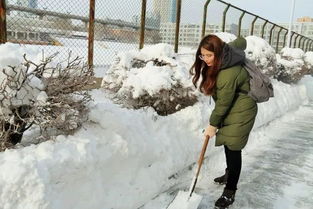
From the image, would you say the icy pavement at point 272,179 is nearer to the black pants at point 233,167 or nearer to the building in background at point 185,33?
the black pants at point 233,167

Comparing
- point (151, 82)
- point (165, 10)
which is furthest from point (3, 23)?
point (165, 10)

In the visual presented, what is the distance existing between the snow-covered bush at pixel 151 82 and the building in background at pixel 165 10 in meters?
3.14

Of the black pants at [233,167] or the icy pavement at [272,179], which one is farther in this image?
the icy pavement at [272,179]

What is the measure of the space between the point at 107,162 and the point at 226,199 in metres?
1.42

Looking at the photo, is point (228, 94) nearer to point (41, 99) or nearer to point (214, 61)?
point (214, 61)

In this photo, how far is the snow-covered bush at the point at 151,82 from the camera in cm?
466

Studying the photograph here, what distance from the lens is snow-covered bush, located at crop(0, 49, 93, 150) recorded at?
2734 millimetres

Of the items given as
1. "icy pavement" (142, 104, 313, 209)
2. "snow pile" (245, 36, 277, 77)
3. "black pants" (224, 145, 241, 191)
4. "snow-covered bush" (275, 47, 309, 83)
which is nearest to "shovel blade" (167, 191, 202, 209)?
"icy pavement" (142, 104, 313, 209)

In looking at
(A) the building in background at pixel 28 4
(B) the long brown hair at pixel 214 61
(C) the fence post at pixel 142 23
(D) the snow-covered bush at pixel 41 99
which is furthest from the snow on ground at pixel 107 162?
(C) the fence post at pixel 142 23

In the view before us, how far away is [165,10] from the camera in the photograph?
8734 mm

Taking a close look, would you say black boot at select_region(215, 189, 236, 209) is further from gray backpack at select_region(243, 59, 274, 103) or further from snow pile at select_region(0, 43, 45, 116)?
snow pile at select_region(0, 43, 45, 116)

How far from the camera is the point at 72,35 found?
6.05m

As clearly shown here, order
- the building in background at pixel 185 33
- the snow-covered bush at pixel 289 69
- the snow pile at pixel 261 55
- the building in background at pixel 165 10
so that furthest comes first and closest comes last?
1. the snow-covered bush at pixel 289 69
2. the snow pile at pixel 261 55
3. the building in background at pixel 185 33
4. the building in background at pixel 165 10

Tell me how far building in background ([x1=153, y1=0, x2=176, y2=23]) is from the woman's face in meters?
4.92
